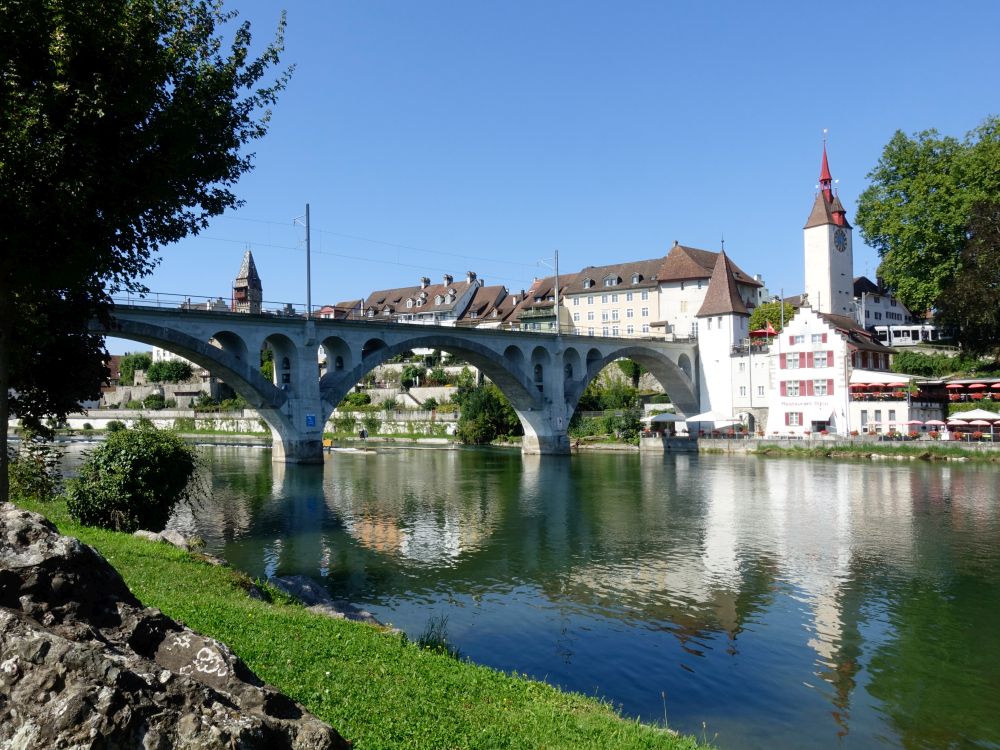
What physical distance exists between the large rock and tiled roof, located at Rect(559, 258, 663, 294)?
8961 centimetres

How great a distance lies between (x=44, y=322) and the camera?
53.0 feet

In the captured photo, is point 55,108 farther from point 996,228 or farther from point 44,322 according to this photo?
point 996,228

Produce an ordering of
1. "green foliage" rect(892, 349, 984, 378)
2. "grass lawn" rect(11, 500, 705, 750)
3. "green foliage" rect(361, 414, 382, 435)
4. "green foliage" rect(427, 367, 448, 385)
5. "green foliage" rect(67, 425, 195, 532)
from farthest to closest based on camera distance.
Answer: "green foliage" rect(427, 367, 448, 385) < "green foliage" rect(361, 414, 382, 435) < "green foliage" rect(892, 349, 984, 378) < "green foliage" rect(67, 425, 195, 532) < "grass lawn" rect(11, 500, 705, 750)

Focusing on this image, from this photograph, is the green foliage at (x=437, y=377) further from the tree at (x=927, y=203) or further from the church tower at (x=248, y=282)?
the tree at (x=927, y=203)

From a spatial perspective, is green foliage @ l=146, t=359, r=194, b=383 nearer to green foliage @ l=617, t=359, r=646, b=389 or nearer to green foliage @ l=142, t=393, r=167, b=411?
green foliage @ l=142, t=393, r=167, b=411

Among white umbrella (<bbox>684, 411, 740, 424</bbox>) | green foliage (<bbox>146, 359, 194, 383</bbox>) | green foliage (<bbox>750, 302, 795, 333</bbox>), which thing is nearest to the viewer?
white umbrella (<bbox>684, 411, 740, 424</bbox>)

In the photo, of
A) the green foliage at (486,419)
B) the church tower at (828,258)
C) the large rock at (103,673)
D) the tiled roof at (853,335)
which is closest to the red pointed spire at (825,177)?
the church tower at (828,258)

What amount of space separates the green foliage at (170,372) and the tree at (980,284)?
9469cm

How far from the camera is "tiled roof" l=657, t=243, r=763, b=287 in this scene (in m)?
87.9

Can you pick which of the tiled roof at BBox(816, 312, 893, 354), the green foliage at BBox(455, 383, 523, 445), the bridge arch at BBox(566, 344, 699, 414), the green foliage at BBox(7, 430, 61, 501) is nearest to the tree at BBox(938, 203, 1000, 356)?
the tiled roof at BBox(816, 312, 893, 354)

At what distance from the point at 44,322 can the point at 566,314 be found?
84.3 metres

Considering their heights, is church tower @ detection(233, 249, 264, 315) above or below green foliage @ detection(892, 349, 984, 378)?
above

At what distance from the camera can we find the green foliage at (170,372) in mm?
111438

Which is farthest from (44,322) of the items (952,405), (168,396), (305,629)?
(168,396)
